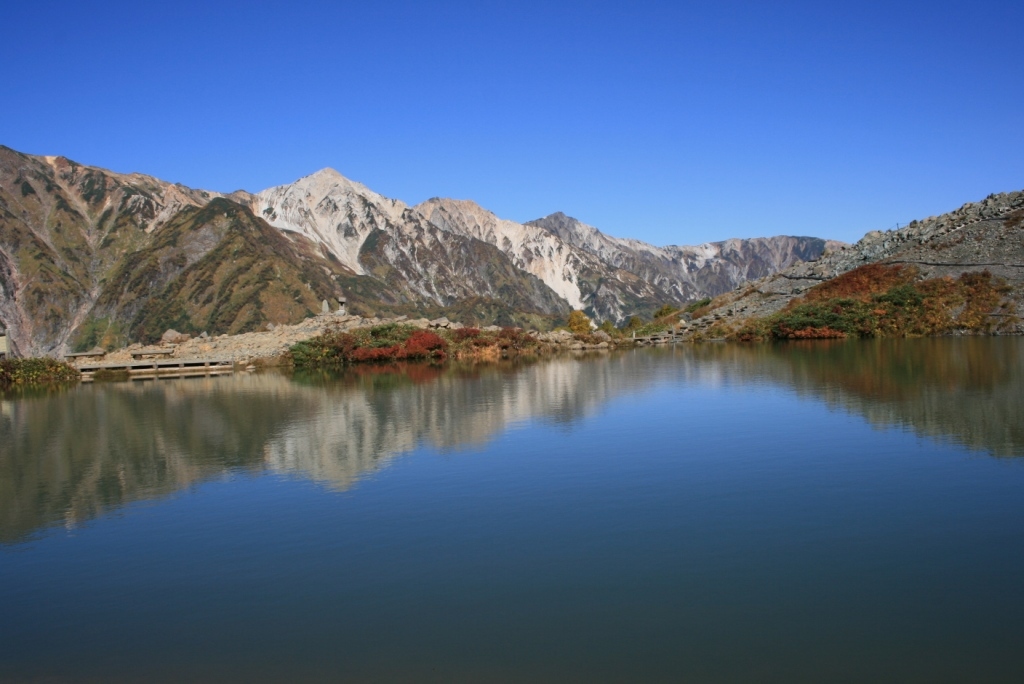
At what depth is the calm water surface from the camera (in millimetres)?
7570

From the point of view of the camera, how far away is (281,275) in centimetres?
12812

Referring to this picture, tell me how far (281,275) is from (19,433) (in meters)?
109

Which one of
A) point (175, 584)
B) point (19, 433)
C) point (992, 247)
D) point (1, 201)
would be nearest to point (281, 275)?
point (1, 201)

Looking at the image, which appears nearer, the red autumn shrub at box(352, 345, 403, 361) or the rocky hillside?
the red autumn shrub at box(352, 345, 403, 361)

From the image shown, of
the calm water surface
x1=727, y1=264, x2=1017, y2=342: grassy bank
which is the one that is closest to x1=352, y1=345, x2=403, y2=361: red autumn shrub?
x1=727, y1=264, x2=1017, y2=342: grassy bank

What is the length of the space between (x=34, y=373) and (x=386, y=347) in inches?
687

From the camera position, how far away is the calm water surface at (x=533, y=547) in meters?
7.57

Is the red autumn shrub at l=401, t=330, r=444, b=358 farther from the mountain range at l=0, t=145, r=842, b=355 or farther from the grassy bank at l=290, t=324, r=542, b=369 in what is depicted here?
the mountain range at l=0, t=145, r=842, b=355

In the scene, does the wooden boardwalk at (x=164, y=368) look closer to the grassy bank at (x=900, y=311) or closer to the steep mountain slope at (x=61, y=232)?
the grassy bank at (x=900, y=311)

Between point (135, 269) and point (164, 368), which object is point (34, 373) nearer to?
point (164, 368)

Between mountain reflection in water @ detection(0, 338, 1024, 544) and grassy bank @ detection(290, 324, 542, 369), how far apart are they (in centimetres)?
769

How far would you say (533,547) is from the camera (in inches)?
412

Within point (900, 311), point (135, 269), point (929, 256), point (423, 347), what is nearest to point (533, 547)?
point (423, 347)

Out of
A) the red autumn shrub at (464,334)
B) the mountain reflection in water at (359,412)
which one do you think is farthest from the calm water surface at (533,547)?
the red autumn shrub at (464,334)
